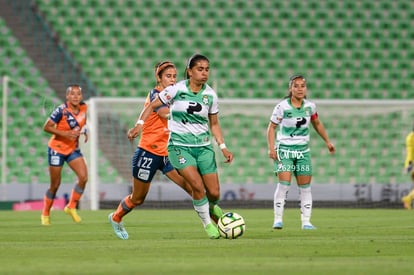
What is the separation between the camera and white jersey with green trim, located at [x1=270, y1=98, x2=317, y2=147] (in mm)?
15039

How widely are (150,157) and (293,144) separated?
9.38ft

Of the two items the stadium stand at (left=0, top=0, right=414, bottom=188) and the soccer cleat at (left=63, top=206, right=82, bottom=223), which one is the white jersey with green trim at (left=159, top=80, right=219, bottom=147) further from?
the stadium stand at (left=0, top=0, right=414, bottom=188)

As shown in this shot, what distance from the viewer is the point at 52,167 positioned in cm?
1714

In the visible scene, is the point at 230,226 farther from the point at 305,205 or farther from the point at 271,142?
the point at 271,142

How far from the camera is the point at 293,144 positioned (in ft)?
49.2

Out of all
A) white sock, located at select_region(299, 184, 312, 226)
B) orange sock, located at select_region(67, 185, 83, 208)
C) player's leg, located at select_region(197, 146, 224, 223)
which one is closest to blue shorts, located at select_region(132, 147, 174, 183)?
player's leg, located at select_region(197, 146, 224, 223)

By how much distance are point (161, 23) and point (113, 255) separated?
19.8m

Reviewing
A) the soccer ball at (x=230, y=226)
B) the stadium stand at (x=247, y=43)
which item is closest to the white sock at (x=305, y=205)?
the soccer ball at (x=230, y=226)

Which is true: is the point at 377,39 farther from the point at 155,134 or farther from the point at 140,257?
the point at 140,257

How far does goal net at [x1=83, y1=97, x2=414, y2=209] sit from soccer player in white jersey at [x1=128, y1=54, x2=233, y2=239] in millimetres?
12949

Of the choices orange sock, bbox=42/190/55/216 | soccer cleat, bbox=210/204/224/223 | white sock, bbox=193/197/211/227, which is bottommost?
orange sock, bbox=42/190/55/216

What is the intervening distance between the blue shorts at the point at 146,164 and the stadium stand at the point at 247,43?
47.7 feet

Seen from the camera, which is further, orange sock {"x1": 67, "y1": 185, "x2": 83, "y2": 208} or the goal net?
the goal net

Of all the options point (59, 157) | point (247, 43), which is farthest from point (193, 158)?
point (247, 43)
